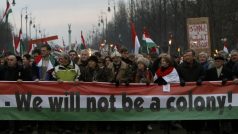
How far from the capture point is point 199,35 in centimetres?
2005

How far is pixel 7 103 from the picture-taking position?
37.3ft

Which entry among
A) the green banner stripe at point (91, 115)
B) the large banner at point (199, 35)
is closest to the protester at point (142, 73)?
the green banner stripe at point (91, 115)

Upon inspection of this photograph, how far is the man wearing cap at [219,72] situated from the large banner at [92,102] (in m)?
0.70

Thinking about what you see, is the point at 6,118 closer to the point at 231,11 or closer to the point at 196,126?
the point at 196,126

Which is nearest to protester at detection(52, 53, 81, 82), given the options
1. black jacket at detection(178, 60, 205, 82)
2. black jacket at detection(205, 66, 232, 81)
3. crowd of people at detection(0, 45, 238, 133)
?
crowd of people at detection(0, 45, 238, 133)

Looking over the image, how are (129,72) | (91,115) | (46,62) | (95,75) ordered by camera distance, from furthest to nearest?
Answer: 1. (46,62)
2. (129,72)
3. (95,75)
4. (91,115)

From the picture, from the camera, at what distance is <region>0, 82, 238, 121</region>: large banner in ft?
37.0

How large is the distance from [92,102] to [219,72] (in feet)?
9.80

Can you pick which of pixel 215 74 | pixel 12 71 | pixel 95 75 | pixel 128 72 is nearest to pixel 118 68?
pixel 128 72

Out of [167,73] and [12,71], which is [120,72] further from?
[12,71]

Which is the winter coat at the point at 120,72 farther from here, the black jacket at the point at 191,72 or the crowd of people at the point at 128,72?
the black jacket at the point at 191,72

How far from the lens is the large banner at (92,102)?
1129cm

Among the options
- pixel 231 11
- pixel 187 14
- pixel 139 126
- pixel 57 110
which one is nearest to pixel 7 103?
pixel 57 110

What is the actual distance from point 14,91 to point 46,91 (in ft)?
2.33
